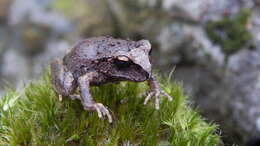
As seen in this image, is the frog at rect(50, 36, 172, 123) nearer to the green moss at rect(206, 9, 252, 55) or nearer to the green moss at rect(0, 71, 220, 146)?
the green moss at rect(0, 71, 220, 146)

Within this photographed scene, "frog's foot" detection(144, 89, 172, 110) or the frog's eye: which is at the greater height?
the frog's eye

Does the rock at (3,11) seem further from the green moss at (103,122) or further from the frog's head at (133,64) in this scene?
the frog's head at (133,64)

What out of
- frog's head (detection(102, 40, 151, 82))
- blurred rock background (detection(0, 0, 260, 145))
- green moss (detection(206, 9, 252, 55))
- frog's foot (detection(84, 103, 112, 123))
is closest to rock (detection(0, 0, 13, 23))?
blurred rock background (detection(0, 0, 260, 145))

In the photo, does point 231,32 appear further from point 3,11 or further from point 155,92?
point 3,11

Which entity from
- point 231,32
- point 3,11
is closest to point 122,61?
point 231,32

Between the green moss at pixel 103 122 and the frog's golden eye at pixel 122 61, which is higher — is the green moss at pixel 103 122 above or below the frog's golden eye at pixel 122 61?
below

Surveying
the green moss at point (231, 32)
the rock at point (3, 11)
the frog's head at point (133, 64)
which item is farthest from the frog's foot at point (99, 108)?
the rock at point (3, 11)
